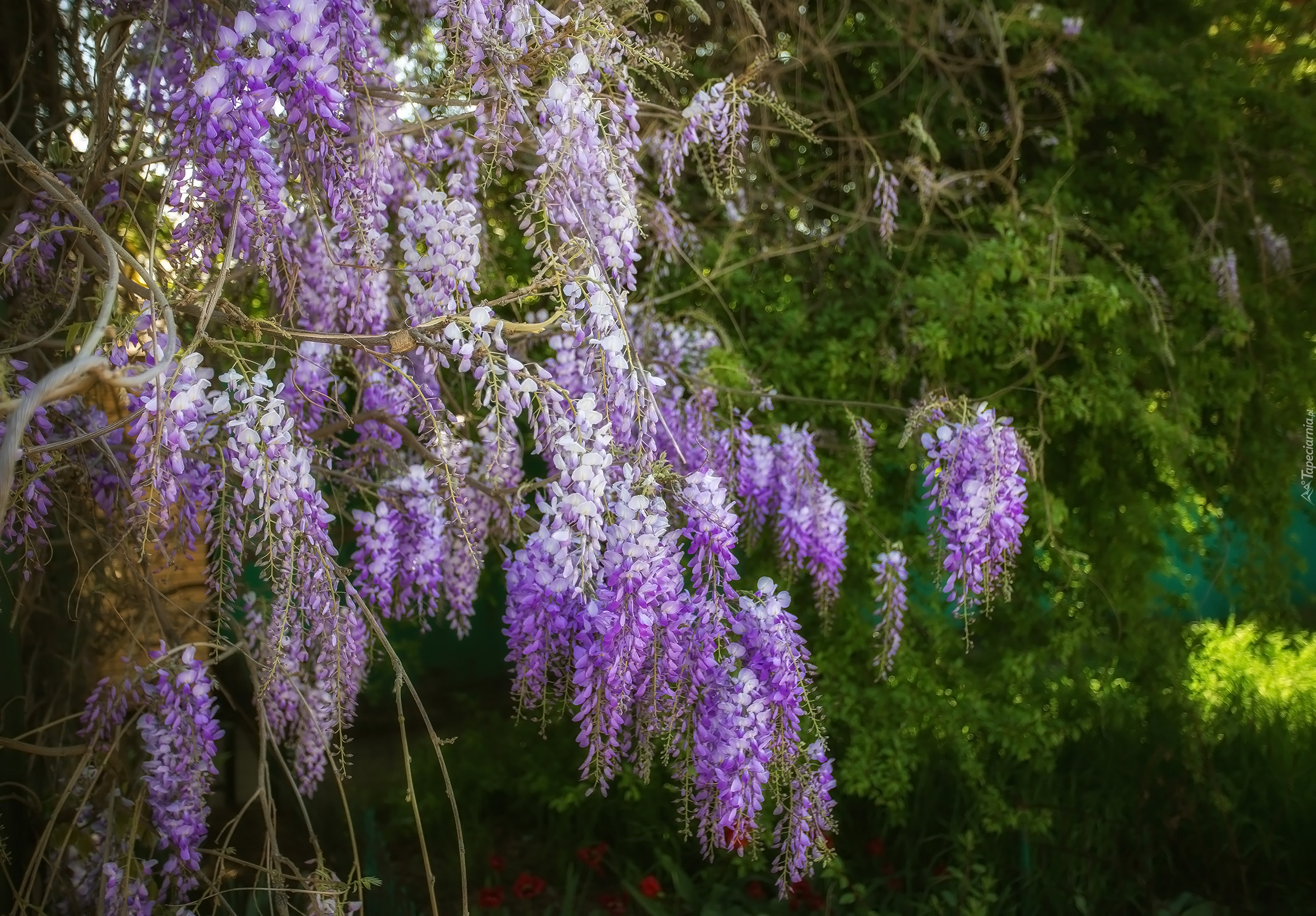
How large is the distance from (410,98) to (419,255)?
0.26 metres

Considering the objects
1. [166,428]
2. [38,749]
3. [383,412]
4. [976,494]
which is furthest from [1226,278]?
[38,749]

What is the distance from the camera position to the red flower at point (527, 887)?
283cm

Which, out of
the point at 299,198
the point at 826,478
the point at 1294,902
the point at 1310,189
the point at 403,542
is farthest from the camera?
the point at 1310,189

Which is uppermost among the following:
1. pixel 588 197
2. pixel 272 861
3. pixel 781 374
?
pixel 781 374

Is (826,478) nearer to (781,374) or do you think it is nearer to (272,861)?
(781,374)

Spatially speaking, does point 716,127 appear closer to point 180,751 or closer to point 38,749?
point 180,751

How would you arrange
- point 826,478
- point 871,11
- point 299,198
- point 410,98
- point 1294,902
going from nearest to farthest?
point 410,98, point 299,198, point 1294,902, point 826,478, point 871,11

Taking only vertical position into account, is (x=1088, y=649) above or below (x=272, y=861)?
above

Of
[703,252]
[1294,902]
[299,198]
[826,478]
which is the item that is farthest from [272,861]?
[1294,902]

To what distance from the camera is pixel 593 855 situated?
3098 millimetres

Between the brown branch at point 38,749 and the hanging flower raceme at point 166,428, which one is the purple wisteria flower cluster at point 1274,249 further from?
the brown branch at point 38,749

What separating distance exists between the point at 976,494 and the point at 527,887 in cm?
156

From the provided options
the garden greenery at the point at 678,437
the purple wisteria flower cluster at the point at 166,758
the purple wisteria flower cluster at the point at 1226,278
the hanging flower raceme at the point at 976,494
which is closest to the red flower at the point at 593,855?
the garden greenery at the point at 678,437

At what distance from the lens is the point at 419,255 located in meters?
1.91
